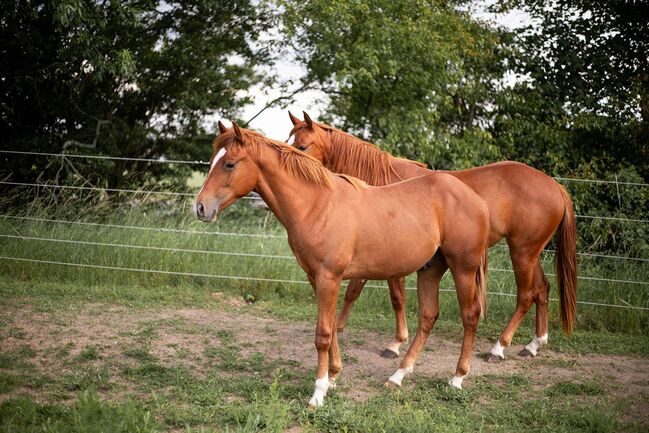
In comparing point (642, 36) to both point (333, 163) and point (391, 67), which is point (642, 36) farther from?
point (333, 163)

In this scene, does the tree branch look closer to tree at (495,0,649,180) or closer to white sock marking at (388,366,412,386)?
tree at (495,0,649,180)

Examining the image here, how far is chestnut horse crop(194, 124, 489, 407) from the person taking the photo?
12.4ft

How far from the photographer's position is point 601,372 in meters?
4.77

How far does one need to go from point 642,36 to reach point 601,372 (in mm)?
7721

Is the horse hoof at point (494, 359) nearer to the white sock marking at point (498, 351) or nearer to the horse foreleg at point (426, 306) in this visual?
the white sock marking at point (498, 351)

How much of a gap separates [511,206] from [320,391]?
2550 millimetres

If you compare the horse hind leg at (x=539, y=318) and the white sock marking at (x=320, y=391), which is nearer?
the white sock marking at (x=320, y=391)

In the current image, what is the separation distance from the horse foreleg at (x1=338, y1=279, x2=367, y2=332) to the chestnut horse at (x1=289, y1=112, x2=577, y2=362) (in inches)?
0.4

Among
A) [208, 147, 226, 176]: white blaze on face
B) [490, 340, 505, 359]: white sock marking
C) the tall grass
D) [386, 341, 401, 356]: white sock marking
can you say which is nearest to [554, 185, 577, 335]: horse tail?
[490, 340, 505, 359]: white sock marking

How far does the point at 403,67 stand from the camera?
9.61 meters

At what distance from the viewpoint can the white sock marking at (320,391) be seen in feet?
12.2

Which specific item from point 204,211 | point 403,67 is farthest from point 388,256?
point 403,67

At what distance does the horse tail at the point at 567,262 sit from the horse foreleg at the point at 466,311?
57.1 inches

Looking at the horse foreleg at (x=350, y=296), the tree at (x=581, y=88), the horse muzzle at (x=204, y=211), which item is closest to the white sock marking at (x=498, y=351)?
the horse foreleg at (x=350, y=296)
